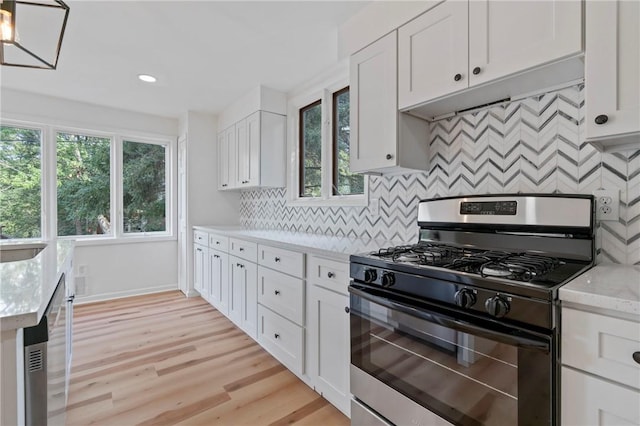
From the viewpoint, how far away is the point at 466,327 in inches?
40.9

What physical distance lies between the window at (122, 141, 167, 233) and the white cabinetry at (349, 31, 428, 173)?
339 cm

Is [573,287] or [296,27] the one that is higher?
[296,27]

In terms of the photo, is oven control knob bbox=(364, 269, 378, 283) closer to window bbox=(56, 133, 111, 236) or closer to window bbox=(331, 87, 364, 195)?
window bbox=(331, 87, 364, 195)

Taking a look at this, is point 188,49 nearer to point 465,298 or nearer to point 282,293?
point 282,293

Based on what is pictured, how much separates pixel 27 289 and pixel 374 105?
175 centimetres

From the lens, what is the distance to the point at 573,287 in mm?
901

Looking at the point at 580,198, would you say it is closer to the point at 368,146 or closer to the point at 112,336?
the point at 368,146

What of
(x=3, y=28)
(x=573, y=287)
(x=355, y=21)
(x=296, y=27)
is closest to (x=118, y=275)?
(x=3, y=28)

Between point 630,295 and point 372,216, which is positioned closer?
point 630,295

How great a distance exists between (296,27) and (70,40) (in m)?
1.69

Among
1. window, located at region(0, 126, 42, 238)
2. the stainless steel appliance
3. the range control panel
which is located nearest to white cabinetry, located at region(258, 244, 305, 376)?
the stainless steel appliance

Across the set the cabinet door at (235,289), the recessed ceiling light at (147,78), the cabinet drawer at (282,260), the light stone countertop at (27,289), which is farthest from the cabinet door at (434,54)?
the recessed ceiling light at (147,78)

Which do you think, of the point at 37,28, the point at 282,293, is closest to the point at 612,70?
the point at 282,293

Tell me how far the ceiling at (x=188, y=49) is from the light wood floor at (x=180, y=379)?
2389 mm
